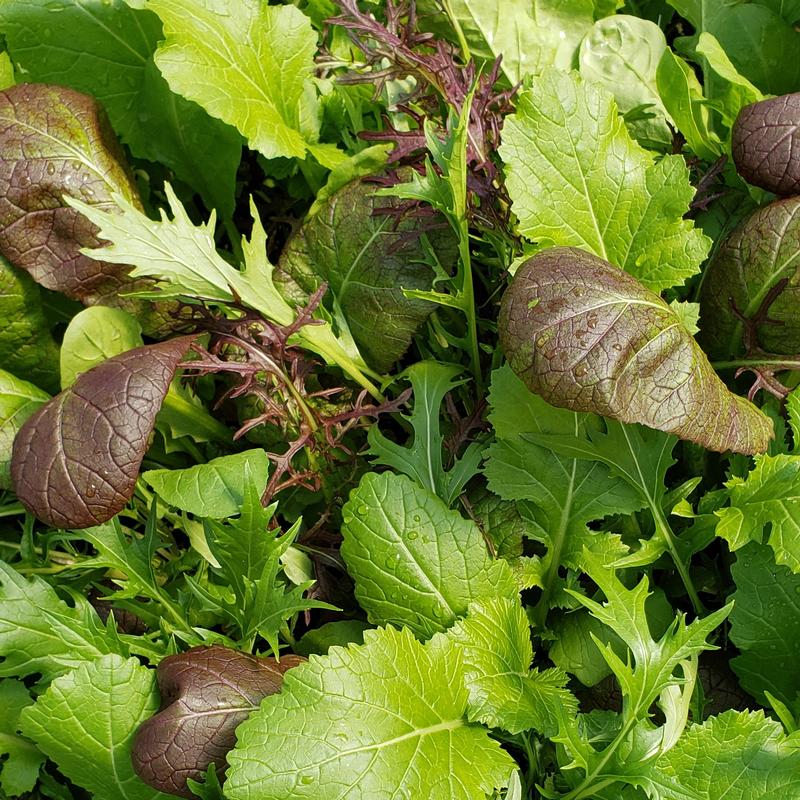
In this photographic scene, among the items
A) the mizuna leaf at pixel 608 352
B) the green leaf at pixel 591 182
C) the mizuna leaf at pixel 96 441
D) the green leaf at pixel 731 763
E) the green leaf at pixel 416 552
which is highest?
the green leaf at pixel 591 182

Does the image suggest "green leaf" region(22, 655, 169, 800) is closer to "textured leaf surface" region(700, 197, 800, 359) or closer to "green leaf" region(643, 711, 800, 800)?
"green leaf" region(643, 711, 800, 800)

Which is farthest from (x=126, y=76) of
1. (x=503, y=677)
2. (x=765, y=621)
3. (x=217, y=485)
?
(x=765, y=621)

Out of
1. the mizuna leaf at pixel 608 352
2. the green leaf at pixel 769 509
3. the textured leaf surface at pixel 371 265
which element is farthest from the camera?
the textured leaf surface at pixel 371 265

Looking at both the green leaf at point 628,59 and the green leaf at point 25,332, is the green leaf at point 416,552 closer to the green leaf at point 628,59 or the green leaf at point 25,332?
the green leaf at point 25,332

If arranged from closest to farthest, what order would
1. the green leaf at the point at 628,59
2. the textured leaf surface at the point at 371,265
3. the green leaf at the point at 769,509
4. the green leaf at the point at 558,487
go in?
the green leaf at the point at 769,509, the green leaf at the point at 558,487, the textured leaf surface at the point at 371,265, the green leaf at the point at 628,59

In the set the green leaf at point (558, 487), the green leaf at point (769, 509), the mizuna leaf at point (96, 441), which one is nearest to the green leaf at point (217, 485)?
the mizuna leaf at point (96, 441)
